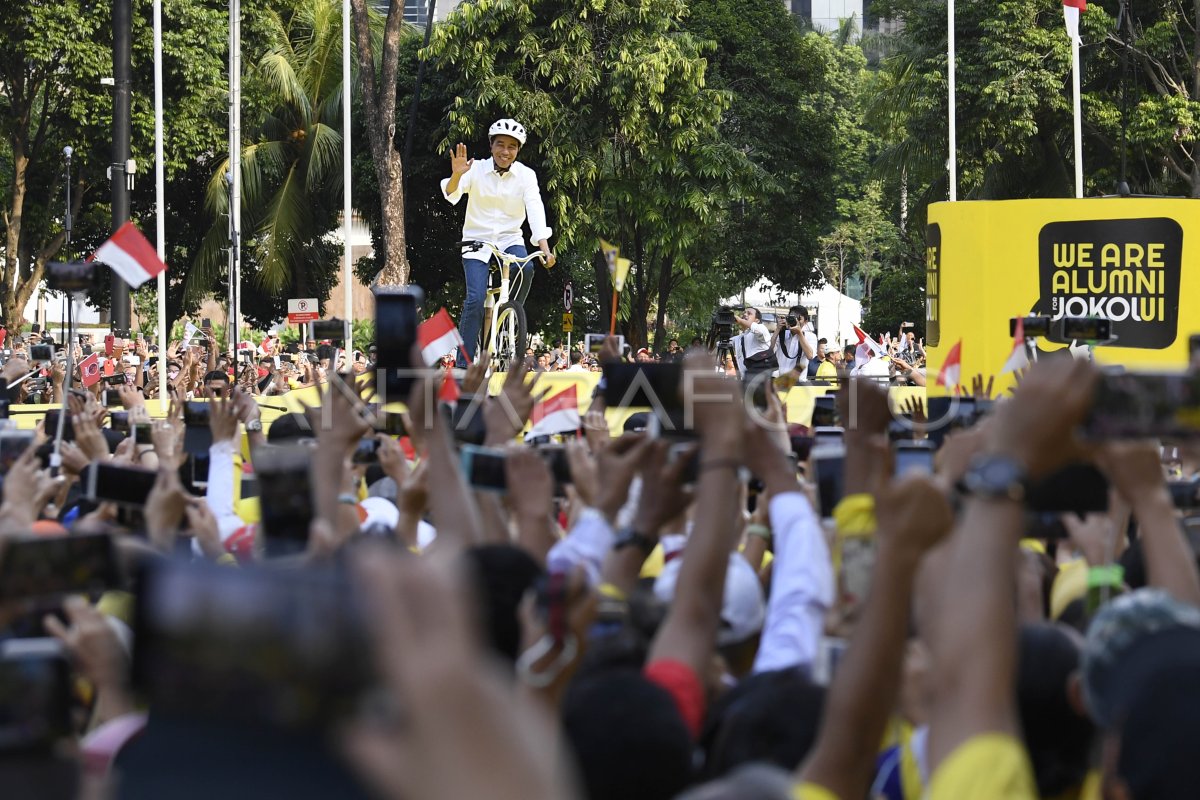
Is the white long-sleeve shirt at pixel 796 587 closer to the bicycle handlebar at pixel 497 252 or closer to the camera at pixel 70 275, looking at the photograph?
the camera at pixel 70 275

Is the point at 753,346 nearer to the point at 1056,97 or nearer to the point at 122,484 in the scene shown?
the point at 122,484

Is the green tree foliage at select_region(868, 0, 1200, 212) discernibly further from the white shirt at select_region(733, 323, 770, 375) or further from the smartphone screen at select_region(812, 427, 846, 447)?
the smartphone screen at select_region(812, 427, 846, 447)

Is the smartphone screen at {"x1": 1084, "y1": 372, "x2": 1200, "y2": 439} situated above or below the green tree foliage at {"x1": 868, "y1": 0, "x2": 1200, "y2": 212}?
below

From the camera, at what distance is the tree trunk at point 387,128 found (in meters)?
27.4

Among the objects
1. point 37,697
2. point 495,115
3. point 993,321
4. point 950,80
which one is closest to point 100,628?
point 37,697

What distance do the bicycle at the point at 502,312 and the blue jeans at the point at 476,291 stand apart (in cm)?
5

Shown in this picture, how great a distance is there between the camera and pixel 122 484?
4355 millimetres

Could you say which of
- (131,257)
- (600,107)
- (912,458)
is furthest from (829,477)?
(600,107)

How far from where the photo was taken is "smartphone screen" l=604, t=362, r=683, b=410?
3.72m

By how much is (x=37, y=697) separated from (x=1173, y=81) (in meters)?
32.1

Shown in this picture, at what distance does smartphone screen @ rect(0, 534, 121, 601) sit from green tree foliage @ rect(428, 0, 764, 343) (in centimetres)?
2918

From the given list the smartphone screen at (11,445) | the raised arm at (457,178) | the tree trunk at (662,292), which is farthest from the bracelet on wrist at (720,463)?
the tree trunk at (662,292)

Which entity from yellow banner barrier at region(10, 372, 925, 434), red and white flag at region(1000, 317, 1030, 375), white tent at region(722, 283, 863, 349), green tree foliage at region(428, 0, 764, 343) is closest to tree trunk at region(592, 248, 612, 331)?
green tree foliage at region(428, 0, 764, 343)

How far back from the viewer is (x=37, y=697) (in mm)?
1965
